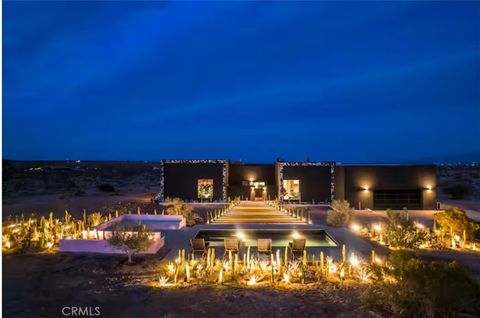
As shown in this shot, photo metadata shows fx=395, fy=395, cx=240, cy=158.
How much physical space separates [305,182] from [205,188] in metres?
5.61

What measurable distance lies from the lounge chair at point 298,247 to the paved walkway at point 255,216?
5301 mm

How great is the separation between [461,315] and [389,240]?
491cm

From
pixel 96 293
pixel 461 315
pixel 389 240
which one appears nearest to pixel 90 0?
pixel 96 293

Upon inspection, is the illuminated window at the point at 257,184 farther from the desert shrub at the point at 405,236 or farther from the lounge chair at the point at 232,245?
the lounge chair at the point at 232,245

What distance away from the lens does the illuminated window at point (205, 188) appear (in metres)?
22.3

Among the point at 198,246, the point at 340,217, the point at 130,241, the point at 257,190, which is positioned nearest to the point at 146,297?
the point at 130,241

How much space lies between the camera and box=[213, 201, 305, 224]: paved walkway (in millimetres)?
14576

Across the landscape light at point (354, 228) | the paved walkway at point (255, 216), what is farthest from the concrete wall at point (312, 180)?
the landscape light at point (354, 228)

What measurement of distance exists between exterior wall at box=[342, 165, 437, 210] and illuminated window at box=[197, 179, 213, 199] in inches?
291

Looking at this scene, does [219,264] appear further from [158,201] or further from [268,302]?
[158,201]

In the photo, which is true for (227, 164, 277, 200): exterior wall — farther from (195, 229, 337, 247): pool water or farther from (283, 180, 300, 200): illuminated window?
(195, 229, 337, 247): pool water

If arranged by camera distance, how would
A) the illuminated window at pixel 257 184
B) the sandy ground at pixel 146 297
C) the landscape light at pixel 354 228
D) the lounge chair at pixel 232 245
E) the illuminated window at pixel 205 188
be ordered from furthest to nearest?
1. the illuminated window at pixel 257 184
2. the illuminated window at pixel 205 188
3. the landscape light at pixel 354 228
4. the lounge chair at pixel 232 245
5. the sandy ground at pixel 146 297

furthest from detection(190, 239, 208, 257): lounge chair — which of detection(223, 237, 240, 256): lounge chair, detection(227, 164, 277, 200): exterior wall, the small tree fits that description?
detection(227, 164, 277, 200): exterior wall

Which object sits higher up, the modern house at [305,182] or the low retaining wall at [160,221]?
the modern house at [305,182]
